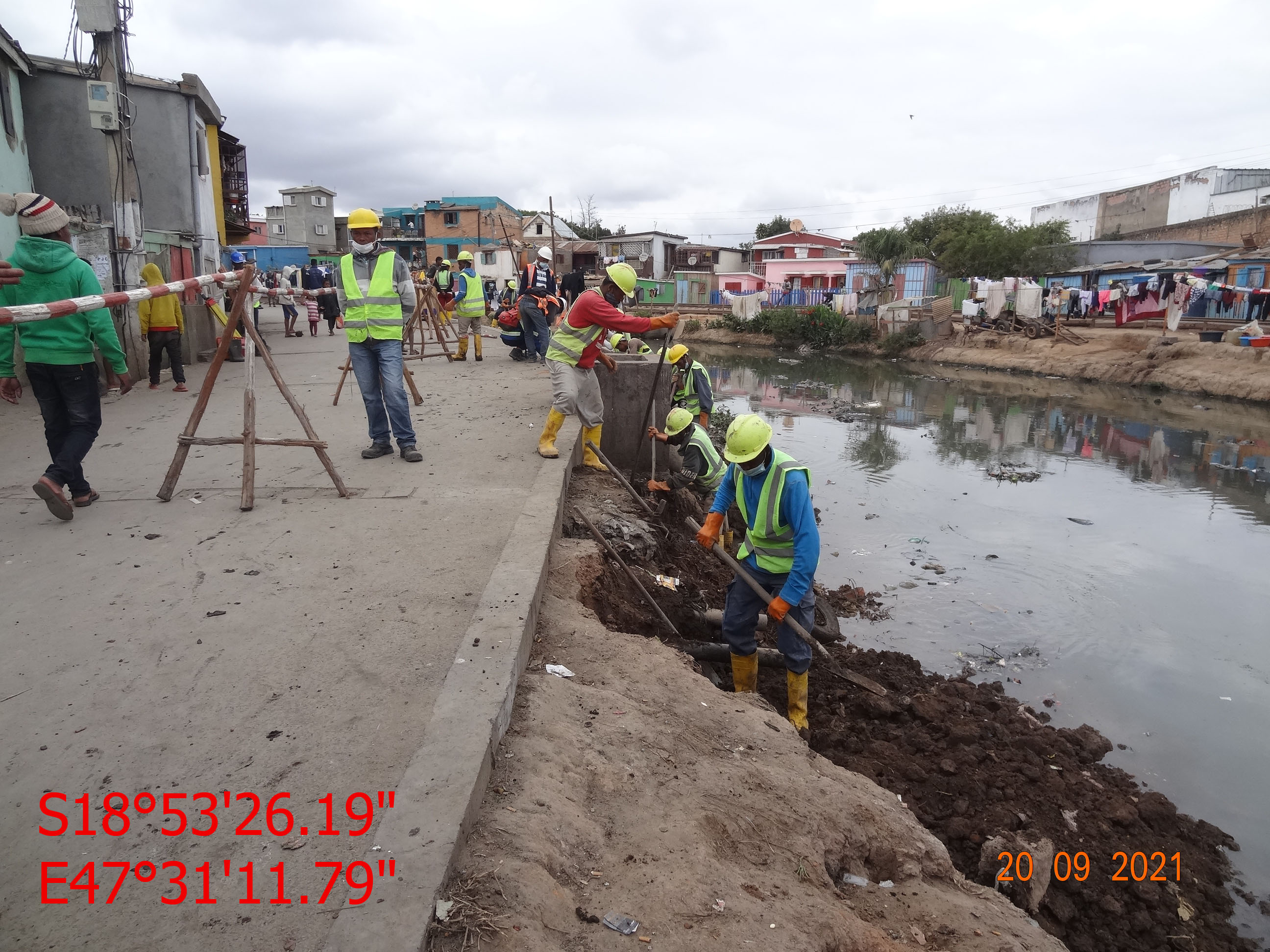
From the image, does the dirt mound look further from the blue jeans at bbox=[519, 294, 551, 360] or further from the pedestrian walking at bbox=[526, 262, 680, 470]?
the blue jeans at bbox=[519, 294, 551, 360]

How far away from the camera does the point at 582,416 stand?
6.34 m

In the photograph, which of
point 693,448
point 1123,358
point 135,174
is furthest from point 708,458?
point 1123,358

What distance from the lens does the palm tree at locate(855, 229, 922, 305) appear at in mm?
38281

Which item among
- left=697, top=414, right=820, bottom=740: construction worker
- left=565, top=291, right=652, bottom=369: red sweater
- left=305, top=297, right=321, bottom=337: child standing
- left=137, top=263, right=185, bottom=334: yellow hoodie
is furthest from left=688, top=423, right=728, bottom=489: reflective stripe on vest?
left=305, top=297, right=321, bottom=337: child standing

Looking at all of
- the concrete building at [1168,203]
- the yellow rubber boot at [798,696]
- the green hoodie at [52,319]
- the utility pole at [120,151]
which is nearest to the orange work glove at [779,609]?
the yellow rubber boot at [798,696]

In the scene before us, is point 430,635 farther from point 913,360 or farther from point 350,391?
point 913,360

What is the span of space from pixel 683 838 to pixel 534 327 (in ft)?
31.3

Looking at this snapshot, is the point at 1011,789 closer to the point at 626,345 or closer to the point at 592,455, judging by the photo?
the point at 592,455

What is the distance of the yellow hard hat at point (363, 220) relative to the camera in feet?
17.8

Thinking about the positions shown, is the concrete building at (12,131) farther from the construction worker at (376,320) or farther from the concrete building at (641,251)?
the concrete building at (641,251)

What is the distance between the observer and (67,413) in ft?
14.5

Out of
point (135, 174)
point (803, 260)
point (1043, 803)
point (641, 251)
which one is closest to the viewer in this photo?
point (1043, 803)

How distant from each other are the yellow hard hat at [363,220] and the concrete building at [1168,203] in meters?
39.6

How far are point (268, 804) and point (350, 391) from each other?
736cm
